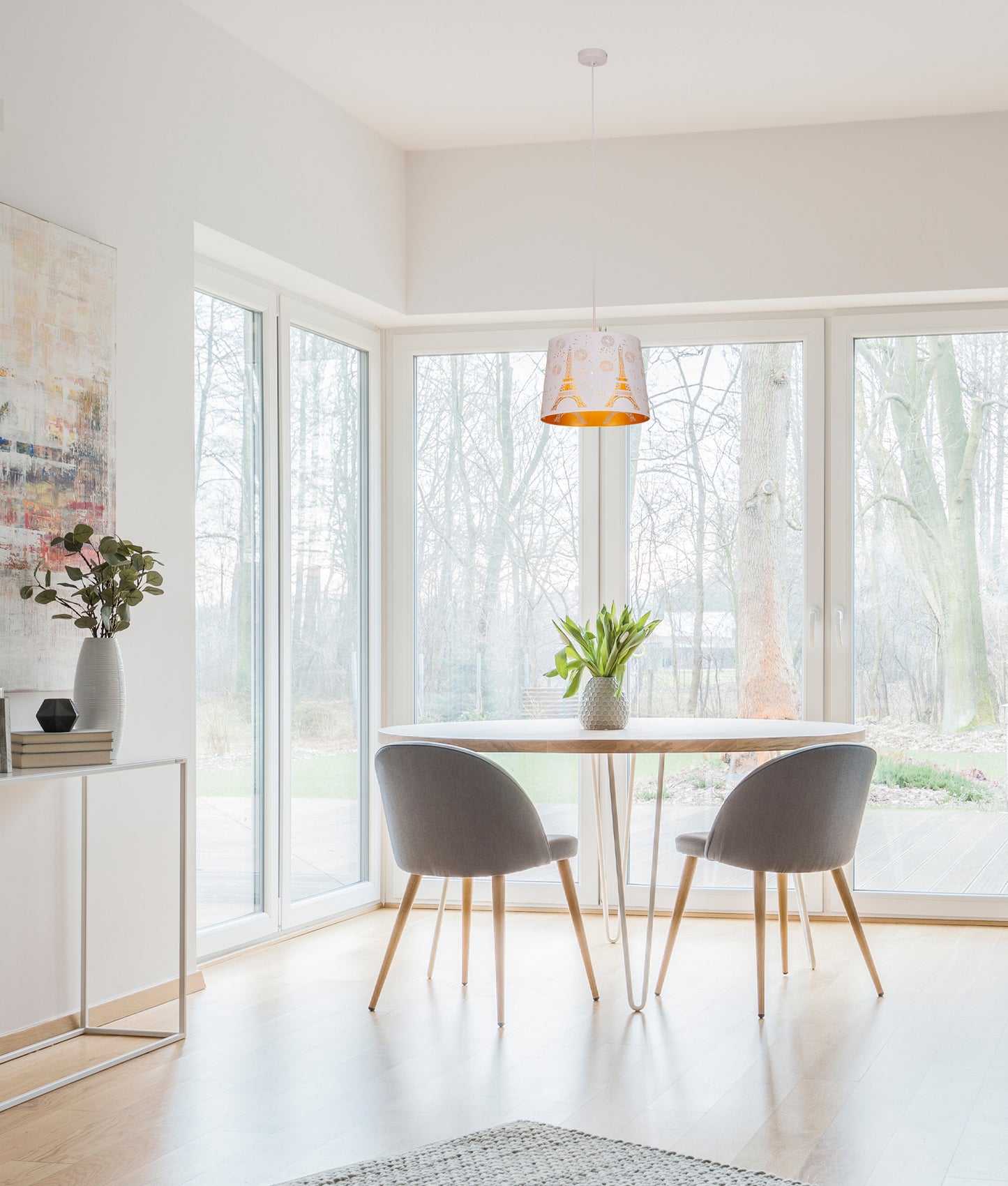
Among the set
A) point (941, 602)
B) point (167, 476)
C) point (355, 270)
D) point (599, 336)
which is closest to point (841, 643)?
point (941, 602)

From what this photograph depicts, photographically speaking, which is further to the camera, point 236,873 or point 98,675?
point 236,873

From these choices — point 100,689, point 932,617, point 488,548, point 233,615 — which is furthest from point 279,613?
point 932,617

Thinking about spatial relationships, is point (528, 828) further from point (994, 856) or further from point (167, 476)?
point (994, 856)

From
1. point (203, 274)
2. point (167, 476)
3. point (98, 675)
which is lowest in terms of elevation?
point (98, 675)

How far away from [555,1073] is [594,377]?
1803mm

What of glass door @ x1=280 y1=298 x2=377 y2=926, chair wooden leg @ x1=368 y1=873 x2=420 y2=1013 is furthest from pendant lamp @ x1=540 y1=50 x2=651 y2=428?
chair wooden leg @ x1=368 y1=873 x2=420 y2=1013

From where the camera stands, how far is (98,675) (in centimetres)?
306

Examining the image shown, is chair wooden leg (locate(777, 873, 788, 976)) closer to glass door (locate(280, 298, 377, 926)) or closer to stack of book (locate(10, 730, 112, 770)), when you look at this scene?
glass door (locate(280, 298, 377, 926))

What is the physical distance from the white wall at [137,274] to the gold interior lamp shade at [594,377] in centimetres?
100

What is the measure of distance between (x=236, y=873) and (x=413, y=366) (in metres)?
2.02

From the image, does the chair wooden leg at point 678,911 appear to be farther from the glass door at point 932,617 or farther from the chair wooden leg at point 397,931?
the glass door at point 932,617

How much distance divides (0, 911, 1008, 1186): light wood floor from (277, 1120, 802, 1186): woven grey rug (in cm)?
8

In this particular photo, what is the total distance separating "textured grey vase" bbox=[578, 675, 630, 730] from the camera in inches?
148

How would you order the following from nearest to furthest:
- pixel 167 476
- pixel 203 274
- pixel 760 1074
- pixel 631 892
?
pixel 760 1074 < pixel 167 476 < pixel 203 274 < pixel 631 892
